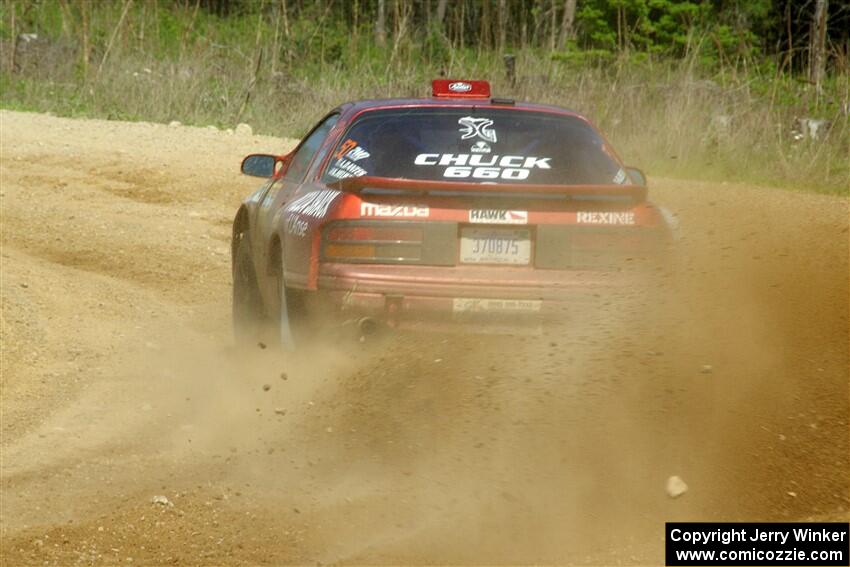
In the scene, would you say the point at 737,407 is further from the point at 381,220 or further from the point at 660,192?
the point at 660,192

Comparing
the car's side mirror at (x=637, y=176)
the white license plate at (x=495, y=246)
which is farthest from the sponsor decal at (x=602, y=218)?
the car's side mirror at (x=637, y=176)

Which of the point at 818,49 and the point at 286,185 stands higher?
the point at 286,185

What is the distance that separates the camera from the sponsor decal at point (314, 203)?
5660 millimetres

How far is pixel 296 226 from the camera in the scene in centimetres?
596

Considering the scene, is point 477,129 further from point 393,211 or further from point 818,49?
point 818,49

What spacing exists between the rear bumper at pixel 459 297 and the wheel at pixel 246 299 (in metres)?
2.02

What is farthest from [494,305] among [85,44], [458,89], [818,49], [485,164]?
[85,44]

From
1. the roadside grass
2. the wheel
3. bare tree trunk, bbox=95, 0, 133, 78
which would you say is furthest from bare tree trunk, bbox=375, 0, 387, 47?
the wheel

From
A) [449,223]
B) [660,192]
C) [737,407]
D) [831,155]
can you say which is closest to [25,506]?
[449,223]

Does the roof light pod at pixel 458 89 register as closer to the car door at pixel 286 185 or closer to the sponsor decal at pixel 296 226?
the car door at pixel 286 185

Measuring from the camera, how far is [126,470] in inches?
241

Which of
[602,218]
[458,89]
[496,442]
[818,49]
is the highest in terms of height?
[458,89]

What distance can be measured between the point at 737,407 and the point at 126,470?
108 inches

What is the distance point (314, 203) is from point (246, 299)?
1953mm
